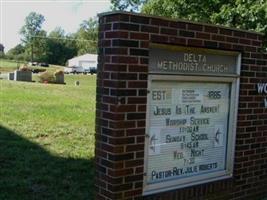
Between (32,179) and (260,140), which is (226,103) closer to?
(260,140)

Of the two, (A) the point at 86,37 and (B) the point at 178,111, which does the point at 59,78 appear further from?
(A) the point at 86,37

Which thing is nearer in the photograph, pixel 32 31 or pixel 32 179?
pixel 32 179

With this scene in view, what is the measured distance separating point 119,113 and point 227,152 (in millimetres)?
1867

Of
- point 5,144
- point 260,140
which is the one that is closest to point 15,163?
point 5,144

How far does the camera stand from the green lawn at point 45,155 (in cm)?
601

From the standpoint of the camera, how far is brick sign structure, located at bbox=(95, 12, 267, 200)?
4.45 metres

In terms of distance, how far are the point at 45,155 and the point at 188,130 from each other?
3.37 metres

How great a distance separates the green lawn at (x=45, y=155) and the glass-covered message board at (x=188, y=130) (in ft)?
4.20

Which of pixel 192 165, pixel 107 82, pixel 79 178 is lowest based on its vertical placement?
pixel 79 178

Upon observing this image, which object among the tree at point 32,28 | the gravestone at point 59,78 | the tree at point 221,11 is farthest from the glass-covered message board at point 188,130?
the tree at point 32,28

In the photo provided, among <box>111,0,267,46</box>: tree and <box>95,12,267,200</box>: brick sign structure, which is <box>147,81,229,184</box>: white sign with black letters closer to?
<box>95,12,267,200</box>: brick sign structure

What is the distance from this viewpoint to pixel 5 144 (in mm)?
8625

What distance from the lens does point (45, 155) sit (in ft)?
25.9

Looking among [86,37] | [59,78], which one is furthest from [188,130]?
[86,37]
